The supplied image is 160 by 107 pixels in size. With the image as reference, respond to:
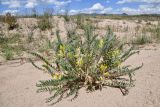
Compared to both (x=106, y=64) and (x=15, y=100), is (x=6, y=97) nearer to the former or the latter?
(x=15, y=100)

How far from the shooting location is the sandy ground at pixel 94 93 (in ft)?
10.4

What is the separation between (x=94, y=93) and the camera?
3.43 meters

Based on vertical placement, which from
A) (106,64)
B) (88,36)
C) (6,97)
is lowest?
(6,97)

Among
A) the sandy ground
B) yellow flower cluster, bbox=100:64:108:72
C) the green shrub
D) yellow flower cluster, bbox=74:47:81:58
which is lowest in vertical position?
the sandy ground

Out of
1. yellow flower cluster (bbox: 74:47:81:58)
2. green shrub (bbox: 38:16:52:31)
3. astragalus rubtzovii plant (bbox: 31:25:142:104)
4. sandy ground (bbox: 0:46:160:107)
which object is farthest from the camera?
green shrub (bbox: 38:16:52:31)

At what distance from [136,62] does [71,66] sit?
120cm

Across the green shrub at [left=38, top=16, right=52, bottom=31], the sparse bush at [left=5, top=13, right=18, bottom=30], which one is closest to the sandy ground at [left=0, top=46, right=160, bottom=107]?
the green shrub at [left=38, top=16, right=52, bottom=31]

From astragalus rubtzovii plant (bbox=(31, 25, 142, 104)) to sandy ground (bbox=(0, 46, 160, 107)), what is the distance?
10 centimetres

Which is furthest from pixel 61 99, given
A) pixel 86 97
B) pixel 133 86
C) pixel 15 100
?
pixel 133 86

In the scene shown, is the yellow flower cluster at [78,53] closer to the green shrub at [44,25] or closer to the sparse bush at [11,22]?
the green shrub at [44,25]

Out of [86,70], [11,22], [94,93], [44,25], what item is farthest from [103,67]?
[11,22]

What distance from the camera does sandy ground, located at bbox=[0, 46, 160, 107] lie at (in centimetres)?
318

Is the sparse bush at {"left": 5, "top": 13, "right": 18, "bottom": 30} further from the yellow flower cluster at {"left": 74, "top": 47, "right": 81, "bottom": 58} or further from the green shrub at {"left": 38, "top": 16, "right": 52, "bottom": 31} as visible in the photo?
the yellow flower cluster at {"left": 74, "top": 47, "right": 81, "bottom": 58}

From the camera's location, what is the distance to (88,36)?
377cm
